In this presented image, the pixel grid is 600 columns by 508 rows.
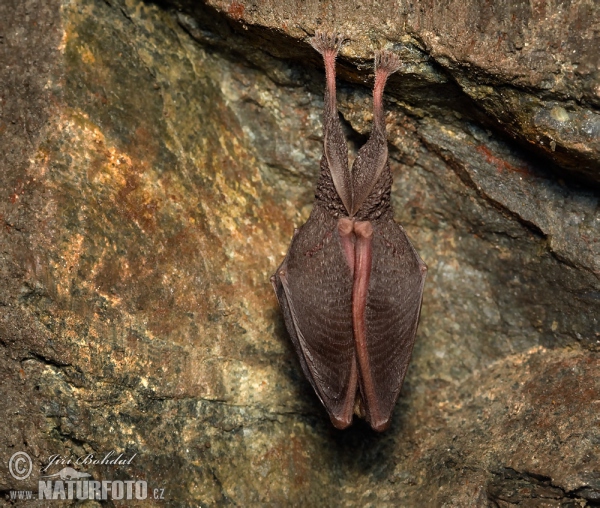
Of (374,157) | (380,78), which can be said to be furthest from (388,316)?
(380,78)

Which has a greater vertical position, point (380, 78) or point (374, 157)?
point (380, 78)

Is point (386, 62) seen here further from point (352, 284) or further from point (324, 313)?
point (324, 313)

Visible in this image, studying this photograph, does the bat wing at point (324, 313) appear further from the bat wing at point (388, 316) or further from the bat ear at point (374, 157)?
the bat ear at point (374, 157)

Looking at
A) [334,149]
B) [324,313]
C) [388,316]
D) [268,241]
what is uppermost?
[334,149]

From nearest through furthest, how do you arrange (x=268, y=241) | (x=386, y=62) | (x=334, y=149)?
(x=386, y=62), (x=334, y=149), (x=268, y=241)

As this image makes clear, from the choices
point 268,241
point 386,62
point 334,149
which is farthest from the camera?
point 268,241

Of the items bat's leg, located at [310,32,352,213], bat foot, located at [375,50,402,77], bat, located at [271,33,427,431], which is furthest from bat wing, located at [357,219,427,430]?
bat foot, located at [375,50,402,77]

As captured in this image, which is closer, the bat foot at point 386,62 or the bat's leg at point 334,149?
the bat foot at point 386,62

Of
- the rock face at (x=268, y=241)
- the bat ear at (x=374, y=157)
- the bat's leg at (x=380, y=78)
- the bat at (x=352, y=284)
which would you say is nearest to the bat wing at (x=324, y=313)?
the bat at (x=352, y=284)
